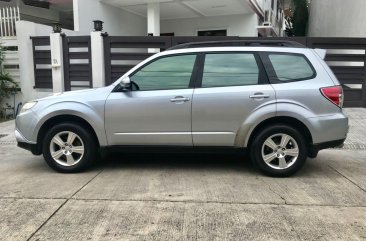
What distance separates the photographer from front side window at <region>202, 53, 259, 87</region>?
5.53 meters

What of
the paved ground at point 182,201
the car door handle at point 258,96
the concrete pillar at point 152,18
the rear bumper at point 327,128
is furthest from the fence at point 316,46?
the rear bumper at point 327,128

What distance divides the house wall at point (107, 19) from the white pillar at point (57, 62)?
1967mm

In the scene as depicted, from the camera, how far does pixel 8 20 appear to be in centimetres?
1165

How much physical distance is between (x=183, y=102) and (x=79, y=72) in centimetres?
652

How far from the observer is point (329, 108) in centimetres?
533

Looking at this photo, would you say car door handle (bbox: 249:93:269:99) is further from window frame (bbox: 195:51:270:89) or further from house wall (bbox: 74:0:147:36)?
house wall (bbox: 74:0:147:36)

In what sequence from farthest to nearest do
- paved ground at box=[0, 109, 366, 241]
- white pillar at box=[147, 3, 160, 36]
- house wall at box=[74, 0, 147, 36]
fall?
white pillar at box=[147, 3, 160, 36] → house wall at box=[74, 0, 147, 36] → paved ground at box=[0, 109, 366, 241]

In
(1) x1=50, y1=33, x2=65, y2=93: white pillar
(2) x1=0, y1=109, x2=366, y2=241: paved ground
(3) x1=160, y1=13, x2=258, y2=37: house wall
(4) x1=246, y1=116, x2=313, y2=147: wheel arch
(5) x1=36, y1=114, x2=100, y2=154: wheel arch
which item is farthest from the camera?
(3) x1=160, y1=13, x2=258, y2=37: house wall

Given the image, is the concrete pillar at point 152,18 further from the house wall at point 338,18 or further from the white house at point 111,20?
the house wall at point 338,18

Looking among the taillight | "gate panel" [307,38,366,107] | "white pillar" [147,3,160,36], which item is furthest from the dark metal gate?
the taillight

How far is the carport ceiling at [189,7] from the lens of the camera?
1441cm

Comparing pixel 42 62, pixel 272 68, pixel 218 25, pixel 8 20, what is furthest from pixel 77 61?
pixel 218 25

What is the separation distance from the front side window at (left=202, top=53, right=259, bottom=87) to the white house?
593 centimetres

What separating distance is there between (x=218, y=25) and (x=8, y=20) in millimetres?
8906
